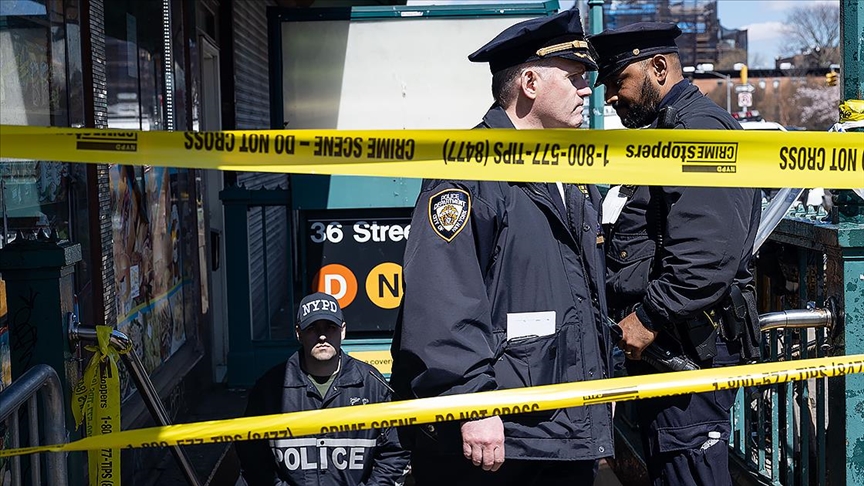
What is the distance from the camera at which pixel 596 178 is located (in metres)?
2.54

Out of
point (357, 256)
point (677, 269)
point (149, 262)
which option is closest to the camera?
point (677, 269)

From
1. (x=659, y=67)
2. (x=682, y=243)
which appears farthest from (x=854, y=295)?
(x=659, y=67)

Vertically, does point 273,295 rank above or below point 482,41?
below

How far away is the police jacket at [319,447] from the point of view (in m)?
3.82

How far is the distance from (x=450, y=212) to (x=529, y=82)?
0.51 m

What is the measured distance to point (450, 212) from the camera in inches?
104

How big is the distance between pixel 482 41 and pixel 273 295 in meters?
3.78

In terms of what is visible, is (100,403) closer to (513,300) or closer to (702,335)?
(513,300)

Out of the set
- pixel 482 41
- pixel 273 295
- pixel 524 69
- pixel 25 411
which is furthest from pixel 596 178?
pixel 273 295

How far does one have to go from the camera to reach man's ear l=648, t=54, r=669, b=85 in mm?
3576

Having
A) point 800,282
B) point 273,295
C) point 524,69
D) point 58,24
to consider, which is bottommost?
point 273,295

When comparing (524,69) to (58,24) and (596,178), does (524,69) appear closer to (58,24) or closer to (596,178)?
(596,178)

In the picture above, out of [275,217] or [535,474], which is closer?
[535,474]

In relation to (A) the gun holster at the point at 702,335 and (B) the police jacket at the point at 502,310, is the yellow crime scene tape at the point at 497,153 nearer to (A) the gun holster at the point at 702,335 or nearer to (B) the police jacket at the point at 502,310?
(B) the police jacket at the point at 502,310
